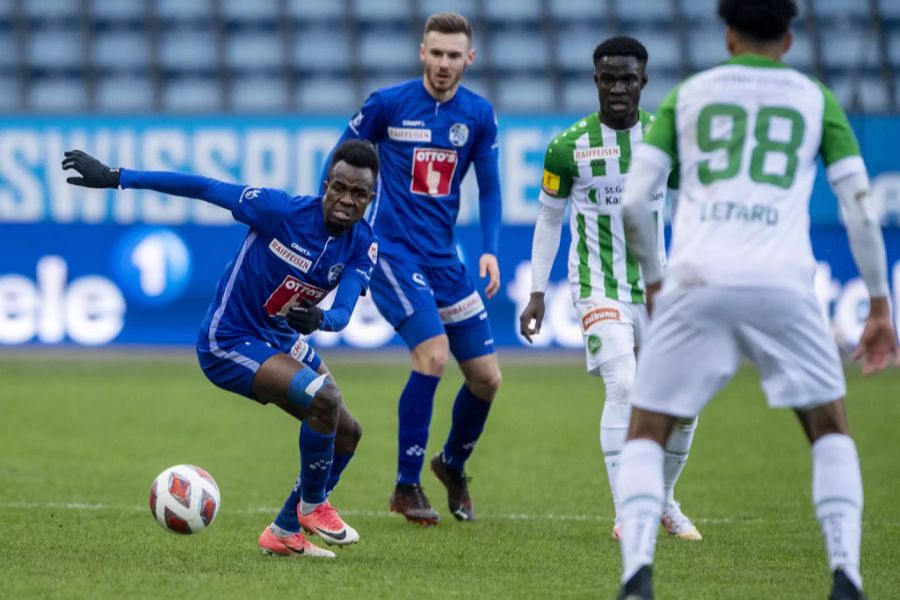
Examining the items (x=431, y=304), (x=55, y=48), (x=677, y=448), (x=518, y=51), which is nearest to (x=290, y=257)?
(x=431, y=304)

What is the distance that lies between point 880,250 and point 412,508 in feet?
11.1

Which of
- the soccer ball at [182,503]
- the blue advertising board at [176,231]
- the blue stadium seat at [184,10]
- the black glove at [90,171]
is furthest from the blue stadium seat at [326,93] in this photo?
the soccer ball at [182,503]

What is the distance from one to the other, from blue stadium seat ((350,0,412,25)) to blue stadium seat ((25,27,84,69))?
363cm

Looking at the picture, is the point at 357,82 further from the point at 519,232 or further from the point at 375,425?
the point at 375,425

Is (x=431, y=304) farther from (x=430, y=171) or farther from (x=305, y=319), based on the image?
(x=305, y=319)

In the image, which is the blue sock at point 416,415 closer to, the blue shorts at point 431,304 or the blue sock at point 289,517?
the blue shorts at point 431,304

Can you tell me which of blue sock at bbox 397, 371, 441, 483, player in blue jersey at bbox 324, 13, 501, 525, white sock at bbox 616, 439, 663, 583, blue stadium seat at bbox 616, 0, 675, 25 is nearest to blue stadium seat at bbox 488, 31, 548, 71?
blue stadium seat at bbox 616, 0, 675, 25

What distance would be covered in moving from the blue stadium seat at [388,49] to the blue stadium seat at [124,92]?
2.77 metres

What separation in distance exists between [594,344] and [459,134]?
5.13ft

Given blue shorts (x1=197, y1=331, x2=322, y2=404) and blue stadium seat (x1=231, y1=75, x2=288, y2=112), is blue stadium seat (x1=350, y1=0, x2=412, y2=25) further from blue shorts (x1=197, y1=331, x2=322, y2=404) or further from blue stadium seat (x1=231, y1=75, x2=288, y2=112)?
blue shorts (x1=197, y1=331, x2=322, y2=404)

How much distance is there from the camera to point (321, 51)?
65.7ft

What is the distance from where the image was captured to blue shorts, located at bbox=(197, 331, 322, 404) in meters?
6.38

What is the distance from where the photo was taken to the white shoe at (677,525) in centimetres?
705

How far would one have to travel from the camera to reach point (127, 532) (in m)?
6.93
